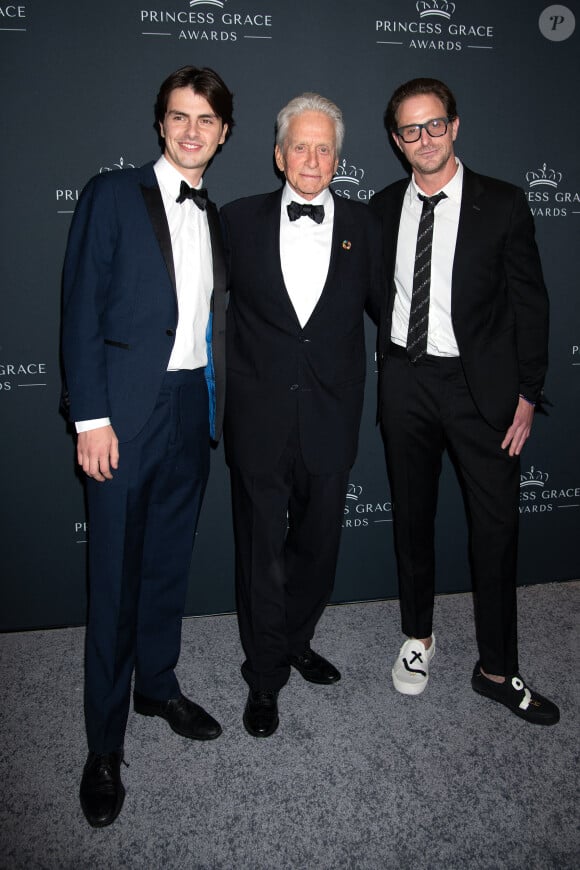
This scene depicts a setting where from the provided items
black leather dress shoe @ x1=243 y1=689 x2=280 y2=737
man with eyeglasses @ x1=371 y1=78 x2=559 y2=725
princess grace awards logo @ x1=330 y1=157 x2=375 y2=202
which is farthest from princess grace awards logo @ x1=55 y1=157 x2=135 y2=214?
black leather dress shoe @ x1=243 y1=689 x2=280 y2=737

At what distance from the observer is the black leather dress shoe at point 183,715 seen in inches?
90.0

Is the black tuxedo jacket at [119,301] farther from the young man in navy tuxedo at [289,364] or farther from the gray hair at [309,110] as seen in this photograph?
the gray hair at [309,110]

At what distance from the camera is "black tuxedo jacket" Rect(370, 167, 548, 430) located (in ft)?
7.32

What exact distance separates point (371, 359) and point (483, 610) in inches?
46.8

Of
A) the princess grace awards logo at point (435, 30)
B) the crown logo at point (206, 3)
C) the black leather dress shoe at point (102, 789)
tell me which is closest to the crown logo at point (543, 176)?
the princess grace awards logo at point (435, 30)

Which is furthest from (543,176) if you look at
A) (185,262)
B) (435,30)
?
(185,262)

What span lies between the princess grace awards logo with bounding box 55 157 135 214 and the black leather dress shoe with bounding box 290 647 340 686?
6.63 feet

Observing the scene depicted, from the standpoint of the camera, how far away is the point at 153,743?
7.46ft

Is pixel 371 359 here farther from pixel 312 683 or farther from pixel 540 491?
pixel 312 683

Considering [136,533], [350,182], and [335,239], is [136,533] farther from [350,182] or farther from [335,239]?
[350,182]

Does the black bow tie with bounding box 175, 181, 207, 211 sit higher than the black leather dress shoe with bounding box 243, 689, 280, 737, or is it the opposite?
the black bow tie with bounding box 175, 181, 207, 211

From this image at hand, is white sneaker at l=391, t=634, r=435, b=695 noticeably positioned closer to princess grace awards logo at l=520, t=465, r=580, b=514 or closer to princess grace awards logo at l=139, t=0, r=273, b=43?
princess grace awards logo at l=520, t=465, r=580, b=514

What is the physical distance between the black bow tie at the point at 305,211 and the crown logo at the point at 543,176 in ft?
4.24

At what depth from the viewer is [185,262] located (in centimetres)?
203
